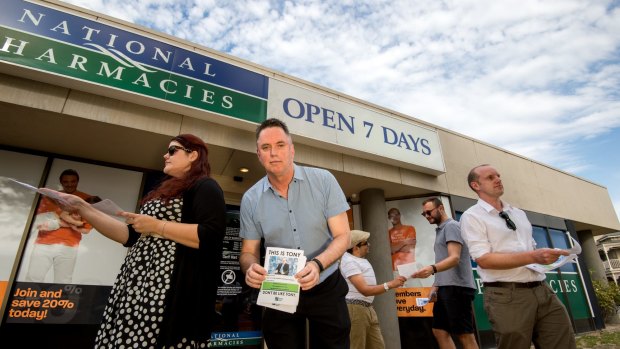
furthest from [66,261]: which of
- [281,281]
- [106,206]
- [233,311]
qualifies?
[281,281]

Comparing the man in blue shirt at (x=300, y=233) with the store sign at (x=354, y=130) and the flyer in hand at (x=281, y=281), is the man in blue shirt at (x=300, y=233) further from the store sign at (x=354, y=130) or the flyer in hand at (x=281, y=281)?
the store sign at (x=354, y=130)

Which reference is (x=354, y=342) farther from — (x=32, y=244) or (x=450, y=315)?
(x=32, y=244)

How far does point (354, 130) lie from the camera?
5.71 m

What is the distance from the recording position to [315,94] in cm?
561

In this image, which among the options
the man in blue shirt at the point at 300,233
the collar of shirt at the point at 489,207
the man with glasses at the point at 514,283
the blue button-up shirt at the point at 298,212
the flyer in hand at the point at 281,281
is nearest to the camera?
the flyer in hand at the point at 281,281

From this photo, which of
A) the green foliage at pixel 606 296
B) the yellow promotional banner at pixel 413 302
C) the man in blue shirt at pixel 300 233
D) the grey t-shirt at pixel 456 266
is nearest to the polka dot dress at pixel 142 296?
the man in blue shirt at pixel 300 233

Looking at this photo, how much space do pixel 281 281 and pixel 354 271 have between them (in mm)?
2351

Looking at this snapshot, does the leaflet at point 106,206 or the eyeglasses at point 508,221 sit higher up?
the eyeglasses at point 508,221

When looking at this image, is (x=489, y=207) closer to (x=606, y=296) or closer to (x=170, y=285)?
(x=170, y=285)

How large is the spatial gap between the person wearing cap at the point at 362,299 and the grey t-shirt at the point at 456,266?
580mm

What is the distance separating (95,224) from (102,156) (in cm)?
394

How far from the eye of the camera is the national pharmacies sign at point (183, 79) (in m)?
3.82

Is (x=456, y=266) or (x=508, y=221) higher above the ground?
(x=508, y=221)

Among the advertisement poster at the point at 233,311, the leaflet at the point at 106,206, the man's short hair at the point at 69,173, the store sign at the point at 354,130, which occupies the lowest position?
the advertisement poster at the point at 233,311
